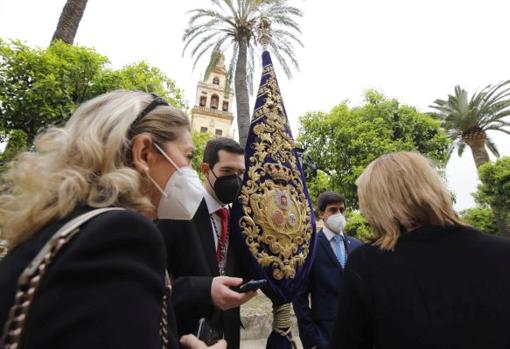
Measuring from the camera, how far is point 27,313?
664 millimetres

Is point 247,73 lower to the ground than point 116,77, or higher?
higher

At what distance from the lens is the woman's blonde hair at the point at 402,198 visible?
1680 millimetres

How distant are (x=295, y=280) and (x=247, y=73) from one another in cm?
1534

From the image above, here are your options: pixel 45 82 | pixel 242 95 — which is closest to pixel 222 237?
pixel 45 82

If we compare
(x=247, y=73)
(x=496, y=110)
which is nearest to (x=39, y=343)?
(x=247, y=73)

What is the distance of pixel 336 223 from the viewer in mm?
3574

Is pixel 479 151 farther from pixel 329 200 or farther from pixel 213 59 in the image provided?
pixel 329 200

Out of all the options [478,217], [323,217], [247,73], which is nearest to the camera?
[323,217]

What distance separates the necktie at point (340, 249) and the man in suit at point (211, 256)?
1.57 metres

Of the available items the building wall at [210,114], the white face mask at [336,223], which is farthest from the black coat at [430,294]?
the building wall at [210,114]

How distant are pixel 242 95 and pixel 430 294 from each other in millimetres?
13561

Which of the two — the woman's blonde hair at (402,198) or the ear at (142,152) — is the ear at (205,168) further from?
the ear at (142,152)

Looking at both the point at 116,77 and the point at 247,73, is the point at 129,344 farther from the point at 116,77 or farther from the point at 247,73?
the point at 247,73

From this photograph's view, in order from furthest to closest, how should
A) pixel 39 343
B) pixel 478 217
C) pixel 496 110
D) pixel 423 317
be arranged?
1. pixel 496 110
2. pixel 478 217
3. pixel 423 317
4. pixel 39 343
